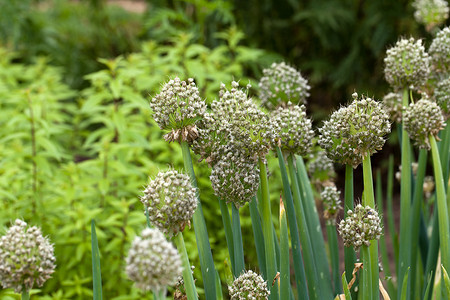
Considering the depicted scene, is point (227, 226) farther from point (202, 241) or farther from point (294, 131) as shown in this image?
point (294, 131)

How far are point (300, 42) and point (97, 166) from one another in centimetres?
359

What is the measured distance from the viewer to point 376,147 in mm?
1292

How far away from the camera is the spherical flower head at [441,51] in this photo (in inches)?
67.6

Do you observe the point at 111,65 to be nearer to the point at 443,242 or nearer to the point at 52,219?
the point at 52,219

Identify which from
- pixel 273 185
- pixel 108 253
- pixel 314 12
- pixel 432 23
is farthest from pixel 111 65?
pixel 314 12

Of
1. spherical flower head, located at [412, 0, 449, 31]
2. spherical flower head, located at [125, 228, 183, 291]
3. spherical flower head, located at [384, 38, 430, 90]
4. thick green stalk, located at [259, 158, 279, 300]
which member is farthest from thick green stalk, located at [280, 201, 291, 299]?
spherical flower head, located at [412, 0, 449, 31]

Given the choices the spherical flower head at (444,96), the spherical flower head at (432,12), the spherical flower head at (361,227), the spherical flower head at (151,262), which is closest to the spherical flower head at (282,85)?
the spherical flower head at (444,96)

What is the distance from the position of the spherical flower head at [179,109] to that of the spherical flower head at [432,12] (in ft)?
5.20

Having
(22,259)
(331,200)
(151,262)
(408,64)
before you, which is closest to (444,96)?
(408,64)

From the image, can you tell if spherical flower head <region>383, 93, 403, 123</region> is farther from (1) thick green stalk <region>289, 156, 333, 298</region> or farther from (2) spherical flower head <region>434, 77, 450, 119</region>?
(1) thick green stalk <region>289, 156, 333, 298</region>

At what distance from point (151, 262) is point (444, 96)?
1134 mm

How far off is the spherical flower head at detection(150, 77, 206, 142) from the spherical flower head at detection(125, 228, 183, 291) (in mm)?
332

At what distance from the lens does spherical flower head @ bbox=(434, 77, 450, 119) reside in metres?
1.63

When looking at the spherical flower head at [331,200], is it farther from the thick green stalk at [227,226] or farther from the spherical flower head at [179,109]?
the spherical flower head at [179,109]
